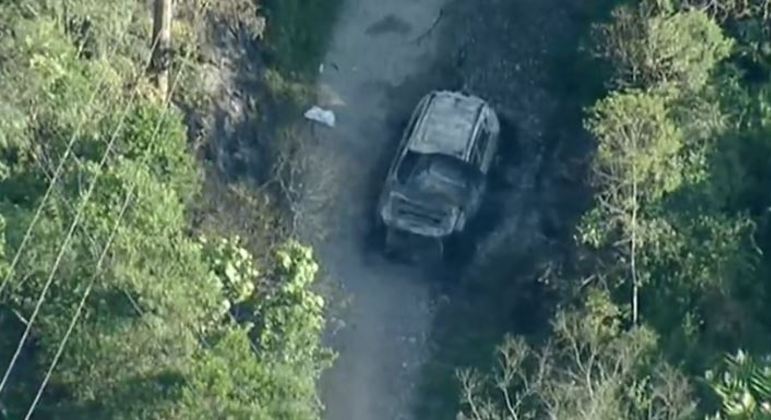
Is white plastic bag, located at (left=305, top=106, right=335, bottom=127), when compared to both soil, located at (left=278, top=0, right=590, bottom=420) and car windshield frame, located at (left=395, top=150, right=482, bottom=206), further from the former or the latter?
car windshield frame, located at (left=395, top=150, right=482, bottom=206)

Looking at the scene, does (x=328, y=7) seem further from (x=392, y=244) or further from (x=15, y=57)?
(x=15, y=57)

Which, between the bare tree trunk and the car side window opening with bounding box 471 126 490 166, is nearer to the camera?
the bare tree trunk

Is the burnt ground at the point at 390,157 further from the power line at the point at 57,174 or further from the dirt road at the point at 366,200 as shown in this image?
the power line at the point at 57,174

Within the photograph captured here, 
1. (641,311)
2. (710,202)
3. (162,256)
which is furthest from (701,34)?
(162,256)

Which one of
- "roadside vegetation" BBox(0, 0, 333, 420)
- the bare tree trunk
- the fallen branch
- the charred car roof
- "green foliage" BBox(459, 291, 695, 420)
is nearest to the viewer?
"roadside vegetation" BBox(0, 0, 333, 420)

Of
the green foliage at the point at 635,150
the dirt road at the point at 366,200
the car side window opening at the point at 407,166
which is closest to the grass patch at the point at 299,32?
the dirt road at the point at 366,200

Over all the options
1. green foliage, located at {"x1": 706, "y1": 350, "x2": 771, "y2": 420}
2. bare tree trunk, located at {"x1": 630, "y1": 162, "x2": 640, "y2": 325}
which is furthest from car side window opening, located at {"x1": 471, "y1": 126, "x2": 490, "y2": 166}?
green foliage, located at {"x1": 706, "y1": 350, "x2": 771, "y2": 420}

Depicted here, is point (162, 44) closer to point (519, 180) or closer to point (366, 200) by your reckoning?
point (366, 200)
